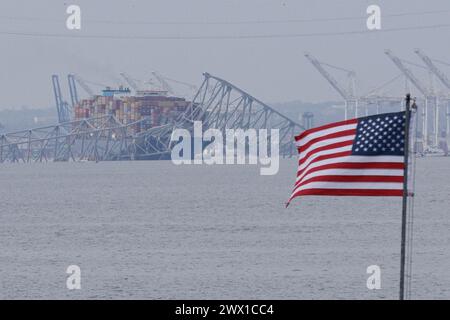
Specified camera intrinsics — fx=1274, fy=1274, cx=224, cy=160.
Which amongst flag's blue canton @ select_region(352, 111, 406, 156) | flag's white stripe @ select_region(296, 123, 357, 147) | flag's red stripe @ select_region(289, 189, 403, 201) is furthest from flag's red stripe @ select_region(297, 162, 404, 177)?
flag's white stripe @ select_region(296, 123, 357, 147)

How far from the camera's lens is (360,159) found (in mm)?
14484

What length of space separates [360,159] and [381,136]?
353 mm

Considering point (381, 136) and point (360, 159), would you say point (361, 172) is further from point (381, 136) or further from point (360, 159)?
point (381, 136)

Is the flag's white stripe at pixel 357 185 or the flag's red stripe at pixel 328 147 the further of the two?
the flag's red stripe at pixel 328 147

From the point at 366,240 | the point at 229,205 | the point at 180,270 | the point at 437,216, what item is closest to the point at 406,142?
the point at 180,270

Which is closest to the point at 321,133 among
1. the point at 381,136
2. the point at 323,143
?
the point at 323,143

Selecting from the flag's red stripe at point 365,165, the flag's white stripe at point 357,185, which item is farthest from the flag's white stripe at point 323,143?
the flag's white stripe at point 357,185

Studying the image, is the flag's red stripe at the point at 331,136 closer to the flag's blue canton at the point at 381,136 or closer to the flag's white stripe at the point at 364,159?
the flag's blue canton at the point at 381,136

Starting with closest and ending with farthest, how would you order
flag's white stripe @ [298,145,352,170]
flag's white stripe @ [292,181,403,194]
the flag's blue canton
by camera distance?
the flag's blue canton
flag's white stripe @ [292,181,403,194]
flag's white stripe @ [298,145,352,170]

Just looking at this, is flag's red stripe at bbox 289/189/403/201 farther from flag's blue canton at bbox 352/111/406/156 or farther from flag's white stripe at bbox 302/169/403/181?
flag's blue canton at bbox 352/111/406/156

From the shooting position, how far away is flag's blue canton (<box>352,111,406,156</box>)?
564 inches

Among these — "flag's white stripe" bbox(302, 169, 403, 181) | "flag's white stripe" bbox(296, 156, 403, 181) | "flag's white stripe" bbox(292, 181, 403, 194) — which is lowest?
"flag's white stripe" bbox(292, 181, 403, 194)

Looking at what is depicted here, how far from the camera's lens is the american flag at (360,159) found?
47.2 ft

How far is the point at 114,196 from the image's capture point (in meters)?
90.9
